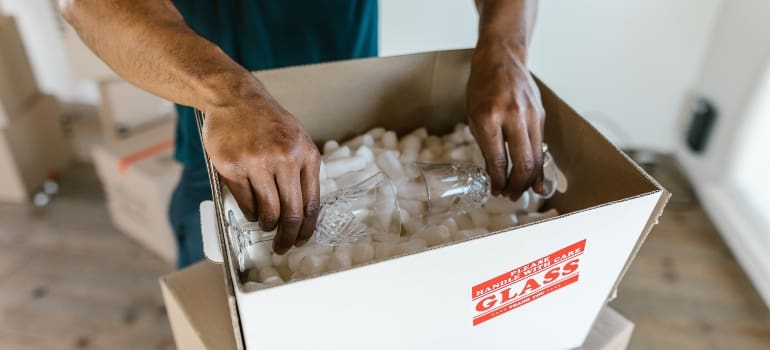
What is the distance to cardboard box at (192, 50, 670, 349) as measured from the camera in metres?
0.44

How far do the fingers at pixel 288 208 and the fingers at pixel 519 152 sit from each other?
0.26 metres

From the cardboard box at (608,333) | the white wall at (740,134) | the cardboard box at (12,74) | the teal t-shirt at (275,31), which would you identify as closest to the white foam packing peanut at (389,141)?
the teal t-shirt at (275,31)

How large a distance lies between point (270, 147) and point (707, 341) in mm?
1329

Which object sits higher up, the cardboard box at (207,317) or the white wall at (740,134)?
the cardboard box at (207,317)

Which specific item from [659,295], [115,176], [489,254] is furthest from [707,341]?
[115,176]

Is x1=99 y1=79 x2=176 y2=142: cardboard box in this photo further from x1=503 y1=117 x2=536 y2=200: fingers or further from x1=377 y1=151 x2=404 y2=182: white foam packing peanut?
x1=503 y1=117 x2=536 y2=200: fingers

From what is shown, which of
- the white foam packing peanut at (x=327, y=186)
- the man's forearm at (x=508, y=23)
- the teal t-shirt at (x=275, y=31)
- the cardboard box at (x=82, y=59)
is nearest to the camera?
the white foam packing peanut at (x=327, y=186)

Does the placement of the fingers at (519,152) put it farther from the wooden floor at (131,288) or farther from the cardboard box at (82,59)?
the cardboard box at (82,59)

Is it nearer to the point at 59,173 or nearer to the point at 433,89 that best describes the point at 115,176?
the point at 59,173

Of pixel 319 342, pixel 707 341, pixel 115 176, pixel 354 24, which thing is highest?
pixel 354 24

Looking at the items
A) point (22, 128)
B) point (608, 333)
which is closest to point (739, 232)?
point (608, 333)

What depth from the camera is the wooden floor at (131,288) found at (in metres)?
1.43

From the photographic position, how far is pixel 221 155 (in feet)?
1.70

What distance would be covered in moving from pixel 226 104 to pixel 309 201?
12 cm
